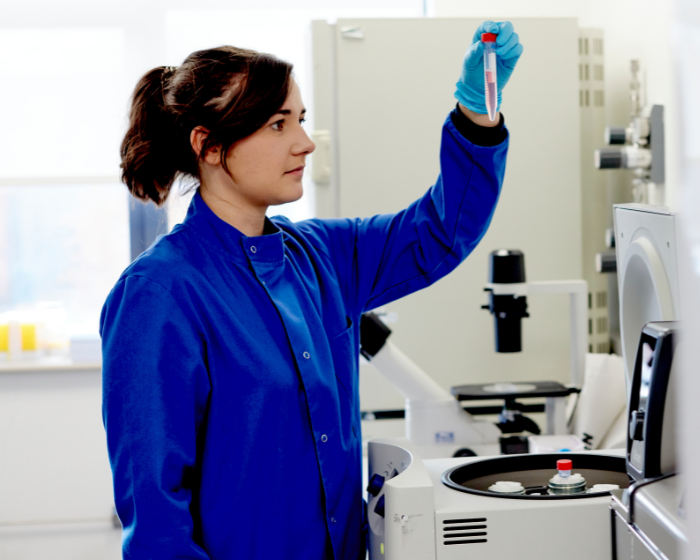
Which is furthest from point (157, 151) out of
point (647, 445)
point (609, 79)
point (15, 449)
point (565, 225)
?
point (15, 449)

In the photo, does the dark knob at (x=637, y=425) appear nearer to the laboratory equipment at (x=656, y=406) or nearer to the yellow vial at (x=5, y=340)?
the laboratory equipment at (x=656, y=406)

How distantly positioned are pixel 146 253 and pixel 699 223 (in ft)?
2.51

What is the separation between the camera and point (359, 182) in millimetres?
1946

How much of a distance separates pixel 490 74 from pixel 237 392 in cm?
53

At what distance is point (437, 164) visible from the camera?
6.43 feet

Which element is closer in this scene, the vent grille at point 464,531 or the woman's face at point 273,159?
the vent grille at point 464,531

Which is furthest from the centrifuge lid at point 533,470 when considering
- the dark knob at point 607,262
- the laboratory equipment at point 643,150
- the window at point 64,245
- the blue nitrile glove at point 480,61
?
the window at point 64,245

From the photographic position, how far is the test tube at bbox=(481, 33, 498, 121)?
3.14 ft

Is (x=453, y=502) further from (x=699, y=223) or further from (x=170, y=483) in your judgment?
(x=699, y=223)

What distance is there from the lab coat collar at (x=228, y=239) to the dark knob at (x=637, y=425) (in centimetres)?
50

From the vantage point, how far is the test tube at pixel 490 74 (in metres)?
0.96

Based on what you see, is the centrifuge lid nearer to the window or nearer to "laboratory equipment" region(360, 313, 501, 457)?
"laboratory equipment" region(360, 313, 501, 457)

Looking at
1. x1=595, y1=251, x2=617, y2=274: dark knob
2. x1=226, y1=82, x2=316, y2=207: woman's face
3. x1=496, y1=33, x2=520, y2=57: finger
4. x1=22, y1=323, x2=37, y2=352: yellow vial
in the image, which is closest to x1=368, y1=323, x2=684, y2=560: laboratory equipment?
x1=226, y1=82, x2=316, y2=207: woman's face

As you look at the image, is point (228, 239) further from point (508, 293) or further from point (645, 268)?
point (508, 293)
